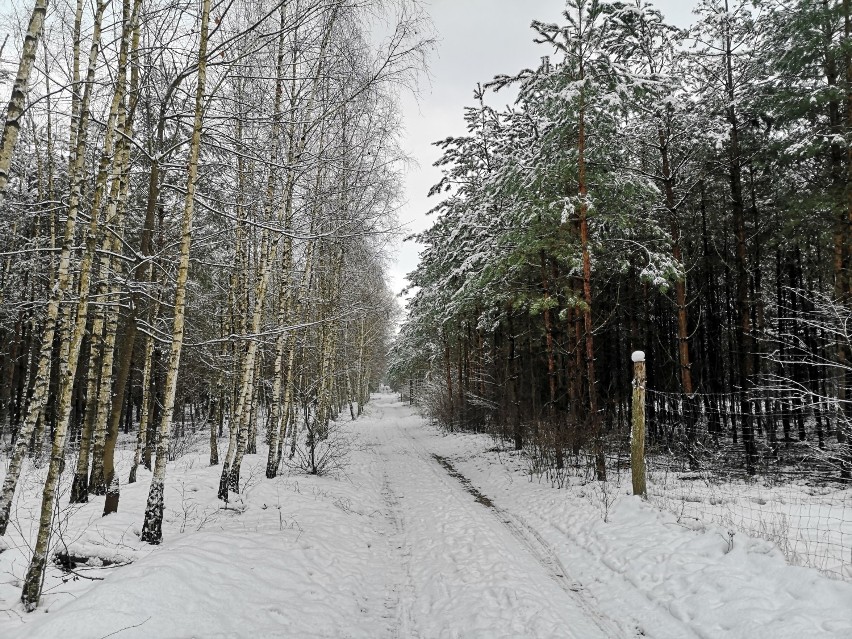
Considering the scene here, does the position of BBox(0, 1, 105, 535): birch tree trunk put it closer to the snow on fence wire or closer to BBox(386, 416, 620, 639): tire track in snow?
BBox(386, 416, 620, 639): tire track in snow

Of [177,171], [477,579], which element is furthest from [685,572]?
[177,171]

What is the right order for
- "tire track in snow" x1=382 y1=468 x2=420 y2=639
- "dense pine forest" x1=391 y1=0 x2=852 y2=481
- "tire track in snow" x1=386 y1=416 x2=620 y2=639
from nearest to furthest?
"tire track in snow" x1=386 y1=416 x2=620 y2=639, "tire track in snow" x1=382 y1=468 x2=420 y2=639, "dense pine forest" x1=391 y1=0 x2=852 y2=481

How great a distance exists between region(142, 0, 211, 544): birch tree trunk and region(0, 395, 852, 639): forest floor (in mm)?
370

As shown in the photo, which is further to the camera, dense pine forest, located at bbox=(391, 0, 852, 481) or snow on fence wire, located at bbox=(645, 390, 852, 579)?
dense pine forest, located at bbox=(391, 0, 852, 481)

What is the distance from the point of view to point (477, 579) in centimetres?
524

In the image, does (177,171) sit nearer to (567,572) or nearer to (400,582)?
(400,582)

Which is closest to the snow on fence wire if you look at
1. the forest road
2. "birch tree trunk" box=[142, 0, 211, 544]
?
the forest road

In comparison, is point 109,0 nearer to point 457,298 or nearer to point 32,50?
point 32,50

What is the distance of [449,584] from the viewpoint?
521cm

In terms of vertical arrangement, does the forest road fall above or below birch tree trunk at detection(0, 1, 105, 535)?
below

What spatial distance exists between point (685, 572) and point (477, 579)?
2374 mm

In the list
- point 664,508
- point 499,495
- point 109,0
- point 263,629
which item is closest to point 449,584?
point 263,629

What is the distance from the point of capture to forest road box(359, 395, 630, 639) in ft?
14.0

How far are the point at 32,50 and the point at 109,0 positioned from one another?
308 cm
